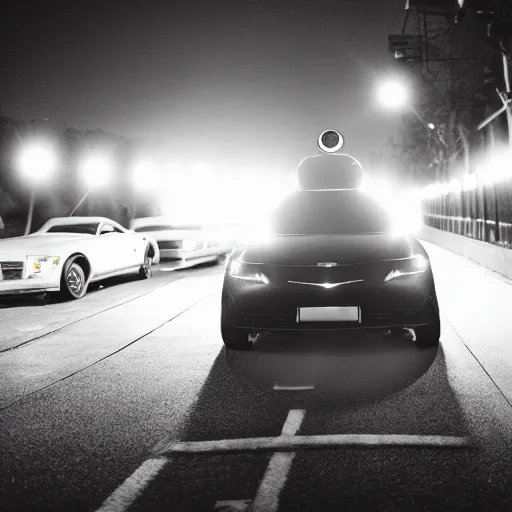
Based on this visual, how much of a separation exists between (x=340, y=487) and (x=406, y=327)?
259 cm

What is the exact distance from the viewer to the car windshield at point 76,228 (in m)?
12.7

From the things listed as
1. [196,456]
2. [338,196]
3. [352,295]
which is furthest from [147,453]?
[338,196]

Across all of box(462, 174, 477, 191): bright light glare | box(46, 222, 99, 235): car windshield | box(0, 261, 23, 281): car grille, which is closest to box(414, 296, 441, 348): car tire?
box(0, 261, 23, 281): car grille

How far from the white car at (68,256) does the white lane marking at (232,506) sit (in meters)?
8.22

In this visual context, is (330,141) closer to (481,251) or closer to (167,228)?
(481,251)

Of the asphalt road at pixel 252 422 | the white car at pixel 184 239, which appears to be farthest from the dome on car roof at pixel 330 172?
the asphalt road at pixel 252 422

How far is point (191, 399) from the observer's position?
5.08 m

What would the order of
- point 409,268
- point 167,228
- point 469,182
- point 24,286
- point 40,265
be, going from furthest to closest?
point 469,182, point 167,228, point 40,265, point 24,286, point 409,268

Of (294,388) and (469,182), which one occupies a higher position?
(469,182)

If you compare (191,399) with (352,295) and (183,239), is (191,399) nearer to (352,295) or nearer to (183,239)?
(352,295)

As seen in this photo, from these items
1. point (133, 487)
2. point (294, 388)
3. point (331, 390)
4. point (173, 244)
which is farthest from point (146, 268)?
point (133, 487)

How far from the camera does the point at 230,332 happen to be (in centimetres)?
605

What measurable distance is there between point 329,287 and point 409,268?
75 centimetres

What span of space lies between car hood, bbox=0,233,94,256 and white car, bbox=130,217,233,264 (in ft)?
16.4
